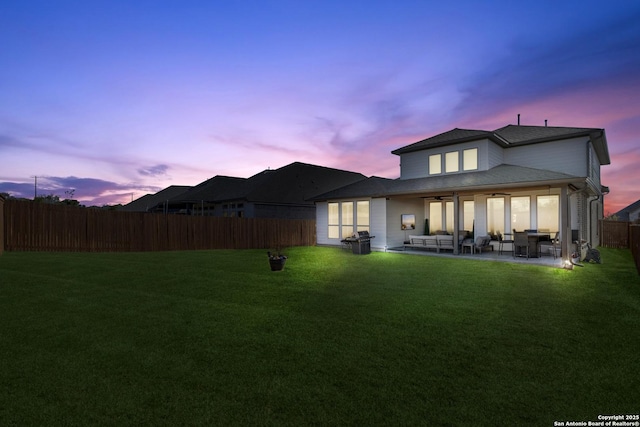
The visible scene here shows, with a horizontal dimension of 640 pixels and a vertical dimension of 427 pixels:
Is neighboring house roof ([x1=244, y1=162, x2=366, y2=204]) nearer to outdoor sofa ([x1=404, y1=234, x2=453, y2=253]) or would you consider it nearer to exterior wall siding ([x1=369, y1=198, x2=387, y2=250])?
exterior wall siding ([x1=369, y1=198, x2=387, y2=250])

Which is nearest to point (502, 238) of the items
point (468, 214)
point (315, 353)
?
point (468, 214)

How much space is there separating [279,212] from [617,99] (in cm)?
2199

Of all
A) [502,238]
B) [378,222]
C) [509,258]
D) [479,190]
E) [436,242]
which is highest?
[479,190]

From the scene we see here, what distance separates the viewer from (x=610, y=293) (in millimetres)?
7520

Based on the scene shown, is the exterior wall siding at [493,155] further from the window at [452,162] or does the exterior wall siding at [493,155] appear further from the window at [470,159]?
the window at [452,162]

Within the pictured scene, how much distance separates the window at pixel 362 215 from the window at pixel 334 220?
5.36 feet

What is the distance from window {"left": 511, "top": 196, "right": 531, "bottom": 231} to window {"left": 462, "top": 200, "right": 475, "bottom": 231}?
1899mm

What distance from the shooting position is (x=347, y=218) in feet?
65.6

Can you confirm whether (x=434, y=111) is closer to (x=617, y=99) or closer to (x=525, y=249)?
(x=617, y=99)

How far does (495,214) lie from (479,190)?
8.73 ft

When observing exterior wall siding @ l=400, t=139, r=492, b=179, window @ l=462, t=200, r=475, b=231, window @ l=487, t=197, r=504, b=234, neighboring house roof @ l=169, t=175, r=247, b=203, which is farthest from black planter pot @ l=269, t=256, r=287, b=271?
neighboring house roof @ l=169, t=175, r=247, b=203

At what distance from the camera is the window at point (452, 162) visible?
59.4 ft

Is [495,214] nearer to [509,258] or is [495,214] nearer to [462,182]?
[462,182]

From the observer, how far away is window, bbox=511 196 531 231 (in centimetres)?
1515
